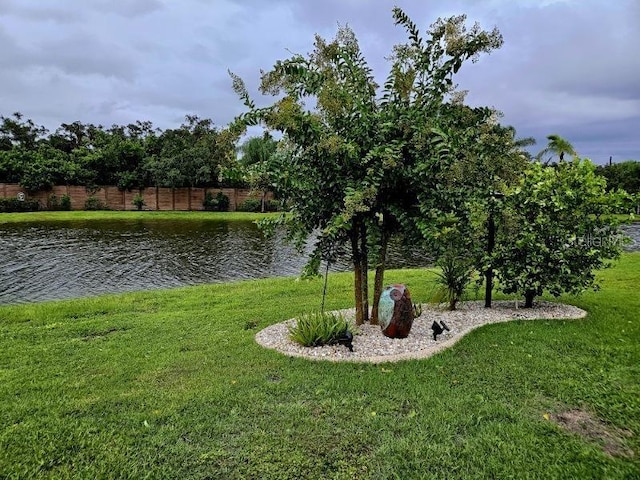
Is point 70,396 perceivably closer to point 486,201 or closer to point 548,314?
point 486,201

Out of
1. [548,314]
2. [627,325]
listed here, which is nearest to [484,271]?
[548,314]

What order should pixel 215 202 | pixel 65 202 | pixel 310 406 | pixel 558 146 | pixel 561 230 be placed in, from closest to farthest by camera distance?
1. pixel 310 406
2. pixel 561 230
3. pixel 558 146
4. pixel 65 202
5. pixel 215 202

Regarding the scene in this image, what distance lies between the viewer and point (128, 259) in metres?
17.0

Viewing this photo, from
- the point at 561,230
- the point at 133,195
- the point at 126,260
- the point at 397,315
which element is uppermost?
the point at 133,195

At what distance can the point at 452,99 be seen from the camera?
5879mm

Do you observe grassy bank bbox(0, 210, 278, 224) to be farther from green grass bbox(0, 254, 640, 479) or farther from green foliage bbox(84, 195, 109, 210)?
green grass bbox(0, 254, 640, 479)

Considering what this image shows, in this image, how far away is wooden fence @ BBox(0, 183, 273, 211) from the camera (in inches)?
1417

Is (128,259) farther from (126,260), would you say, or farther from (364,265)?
(364,265)

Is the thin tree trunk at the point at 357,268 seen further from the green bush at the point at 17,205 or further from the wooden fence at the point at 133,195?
the green bush at the point at 17,205

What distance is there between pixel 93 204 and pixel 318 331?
36434mm

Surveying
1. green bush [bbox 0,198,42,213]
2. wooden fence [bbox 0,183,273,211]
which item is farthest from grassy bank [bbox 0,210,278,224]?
green bush [bbox 0,198,42,213]

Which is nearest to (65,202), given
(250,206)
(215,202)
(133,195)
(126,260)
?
(133,195)

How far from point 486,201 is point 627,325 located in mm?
2516

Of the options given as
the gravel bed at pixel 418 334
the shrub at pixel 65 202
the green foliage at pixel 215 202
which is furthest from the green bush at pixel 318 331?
the shrub at pixel 65 202
